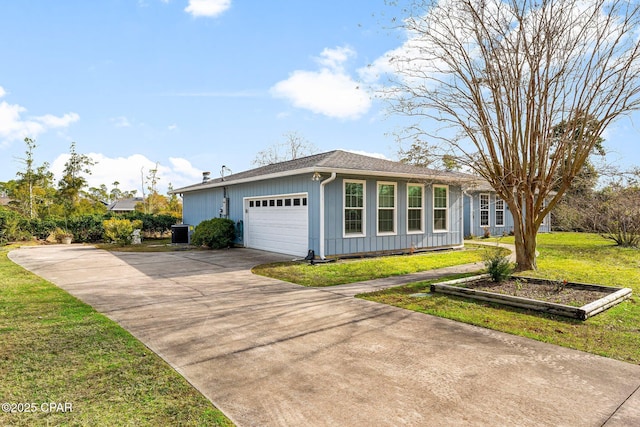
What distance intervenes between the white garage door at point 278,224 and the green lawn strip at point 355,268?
60.0 inches

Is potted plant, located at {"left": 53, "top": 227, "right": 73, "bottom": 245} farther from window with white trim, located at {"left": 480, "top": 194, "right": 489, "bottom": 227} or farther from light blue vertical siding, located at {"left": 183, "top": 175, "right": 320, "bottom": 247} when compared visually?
window with white trim, located at {"left": 480, "top": 194, "right": 489, "bottom": 227}

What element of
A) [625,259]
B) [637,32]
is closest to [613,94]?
[637,32]

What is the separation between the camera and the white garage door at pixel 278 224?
11.5m

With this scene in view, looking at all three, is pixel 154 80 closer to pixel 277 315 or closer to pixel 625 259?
pixel 277 315

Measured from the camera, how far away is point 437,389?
3131 mm

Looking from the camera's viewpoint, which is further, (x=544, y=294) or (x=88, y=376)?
(x=544, y=294)

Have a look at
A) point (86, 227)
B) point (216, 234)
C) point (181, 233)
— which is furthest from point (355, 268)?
point (86, 227)

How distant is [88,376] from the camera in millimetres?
3299

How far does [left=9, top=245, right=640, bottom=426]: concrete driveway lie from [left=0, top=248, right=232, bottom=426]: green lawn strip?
0.67 ft

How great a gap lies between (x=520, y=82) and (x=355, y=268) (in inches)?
227

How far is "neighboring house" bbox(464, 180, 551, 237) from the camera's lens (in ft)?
63.1

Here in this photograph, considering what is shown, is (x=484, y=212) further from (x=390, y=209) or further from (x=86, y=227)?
(x=86, y=227)

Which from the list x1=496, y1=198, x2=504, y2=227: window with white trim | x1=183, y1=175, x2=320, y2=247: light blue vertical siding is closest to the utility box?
x1=183, y1=175, x2=320, y2=247: light blue vertical siding

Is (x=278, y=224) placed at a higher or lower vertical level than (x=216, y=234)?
higher
